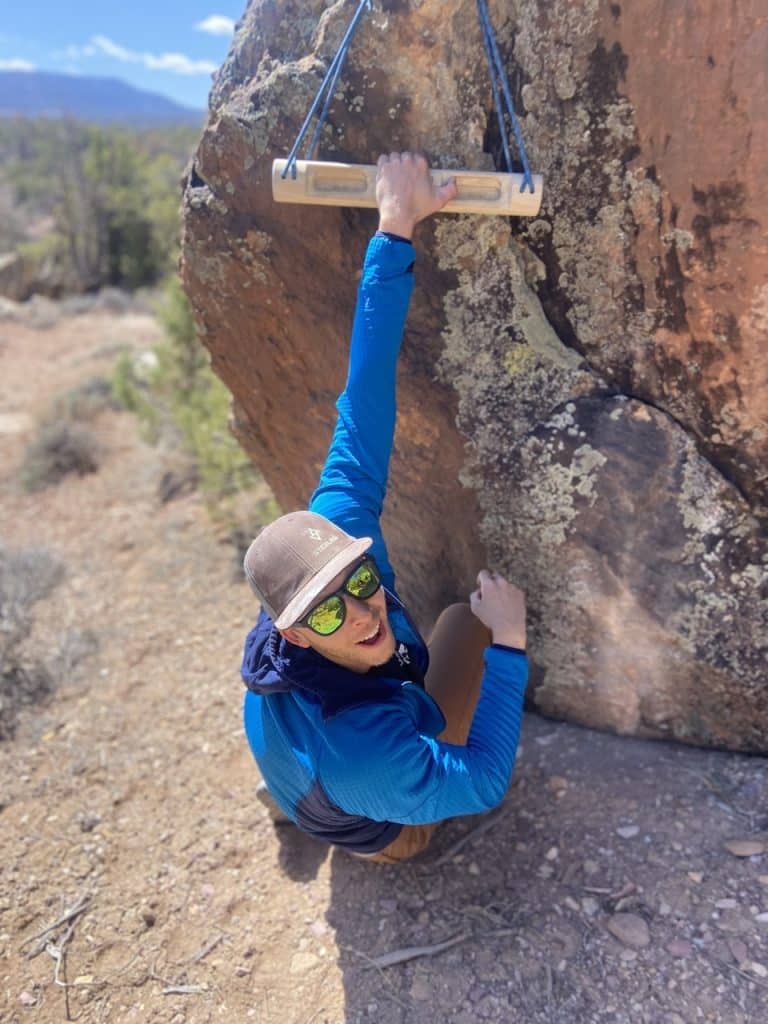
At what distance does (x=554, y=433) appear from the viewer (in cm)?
208

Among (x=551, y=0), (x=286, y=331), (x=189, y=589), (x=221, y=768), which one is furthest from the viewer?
(x=189, y=589)

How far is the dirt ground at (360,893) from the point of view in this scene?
1.84m

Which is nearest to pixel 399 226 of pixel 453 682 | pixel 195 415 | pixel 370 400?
pixel 370 400

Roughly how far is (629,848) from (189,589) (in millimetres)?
2843

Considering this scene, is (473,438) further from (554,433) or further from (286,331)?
(286,331)

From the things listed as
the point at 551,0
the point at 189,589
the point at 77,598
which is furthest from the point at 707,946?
the point at 77,598

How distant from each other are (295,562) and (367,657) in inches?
10.6

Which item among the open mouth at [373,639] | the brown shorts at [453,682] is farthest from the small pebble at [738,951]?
the open mouth at [373,639]

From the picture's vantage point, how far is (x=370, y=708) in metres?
1.64

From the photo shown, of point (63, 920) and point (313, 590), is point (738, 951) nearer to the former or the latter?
point (313, 590)

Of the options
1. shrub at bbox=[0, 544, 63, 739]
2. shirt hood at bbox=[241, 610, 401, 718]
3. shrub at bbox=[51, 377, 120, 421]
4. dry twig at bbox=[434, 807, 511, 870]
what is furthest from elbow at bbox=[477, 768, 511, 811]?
shrub at bbox=[51, 377, 120, 421]

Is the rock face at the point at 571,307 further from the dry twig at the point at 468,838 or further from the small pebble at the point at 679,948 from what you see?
the small pebble at the point at 679,948

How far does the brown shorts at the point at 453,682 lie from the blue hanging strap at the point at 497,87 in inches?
46.7

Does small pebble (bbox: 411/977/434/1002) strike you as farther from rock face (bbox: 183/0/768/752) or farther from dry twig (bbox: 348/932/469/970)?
rock face (bbox: 183/0/768/752)
